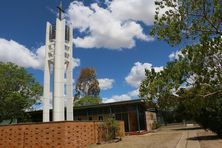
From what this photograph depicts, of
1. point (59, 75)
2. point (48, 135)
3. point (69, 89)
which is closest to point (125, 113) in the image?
point (69, 89)

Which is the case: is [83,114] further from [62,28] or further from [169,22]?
[169,22]

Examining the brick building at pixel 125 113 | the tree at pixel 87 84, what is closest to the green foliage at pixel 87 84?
the tree at pixel 87 84

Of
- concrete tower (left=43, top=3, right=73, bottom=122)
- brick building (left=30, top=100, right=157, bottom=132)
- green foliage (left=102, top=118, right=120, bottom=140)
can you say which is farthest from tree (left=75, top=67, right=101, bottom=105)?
green foliage (left=102, top=118, right=120, bottom=140)

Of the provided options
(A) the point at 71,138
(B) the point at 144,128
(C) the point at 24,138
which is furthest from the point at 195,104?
(B) the point at 144,128

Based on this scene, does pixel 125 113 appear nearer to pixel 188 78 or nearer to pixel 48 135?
pixel 48 135

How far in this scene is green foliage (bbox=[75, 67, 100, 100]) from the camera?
57.9 meters

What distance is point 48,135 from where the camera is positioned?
1736 cm

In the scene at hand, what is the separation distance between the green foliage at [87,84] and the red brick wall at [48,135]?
37686 millimetres

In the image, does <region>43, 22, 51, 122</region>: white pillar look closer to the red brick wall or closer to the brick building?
the brick building

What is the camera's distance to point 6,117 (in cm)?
3481

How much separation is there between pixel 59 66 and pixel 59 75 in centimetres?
97

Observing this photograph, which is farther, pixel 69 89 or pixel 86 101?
pixel 86 101

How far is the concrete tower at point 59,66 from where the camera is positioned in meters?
27.8

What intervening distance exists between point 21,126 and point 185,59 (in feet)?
47.1
